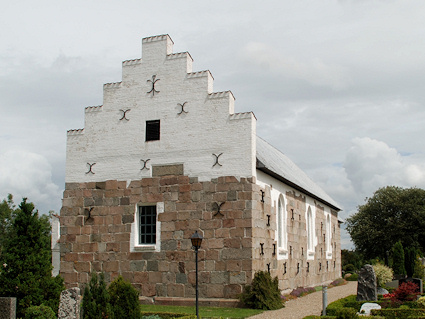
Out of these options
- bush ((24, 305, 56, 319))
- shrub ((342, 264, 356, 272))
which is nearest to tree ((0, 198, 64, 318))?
bush ((24, 305, 56, 319))

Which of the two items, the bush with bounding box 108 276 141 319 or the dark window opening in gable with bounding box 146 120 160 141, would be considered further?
the dark window opening in gable with bounding box 146 120 160 141

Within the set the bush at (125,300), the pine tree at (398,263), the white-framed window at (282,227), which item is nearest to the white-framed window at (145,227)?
the white-framed window at (282,227)

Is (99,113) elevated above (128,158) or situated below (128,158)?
above

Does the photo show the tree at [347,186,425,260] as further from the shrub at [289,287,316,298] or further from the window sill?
the window sill

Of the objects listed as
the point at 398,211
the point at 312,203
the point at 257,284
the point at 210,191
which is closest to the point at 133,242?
the point at 210,191

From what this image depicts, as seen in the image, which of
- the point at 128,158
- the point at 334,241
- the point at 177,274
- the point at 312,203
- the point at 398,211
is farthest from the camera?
the point at 398,211

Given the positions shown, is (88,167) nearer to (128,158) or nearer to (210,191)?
(128,158)

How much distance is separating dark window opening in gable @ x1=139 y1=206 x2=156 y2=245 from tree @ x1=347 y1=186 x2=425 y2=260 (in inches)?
1276

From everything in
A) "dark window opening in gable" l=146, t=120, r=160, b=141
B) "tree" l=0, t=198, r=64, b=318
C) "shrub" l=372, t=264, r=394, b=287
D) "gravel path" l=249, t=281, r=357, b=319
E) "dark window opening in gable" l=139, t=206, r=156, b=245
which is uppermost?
"dark window opening in gable" l=146, t=120, r=160, b=141

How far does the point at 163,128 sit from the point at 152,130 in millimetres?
456

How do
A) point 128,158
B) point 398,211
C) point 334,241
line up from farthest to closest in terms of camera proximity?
1. point 398,211
2. point 334,241
3. point 128,158

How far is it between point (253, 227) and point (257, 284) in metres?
1.75

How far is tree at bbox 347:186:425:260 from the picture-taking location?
143 feet

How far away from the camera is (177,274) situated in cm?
1617
